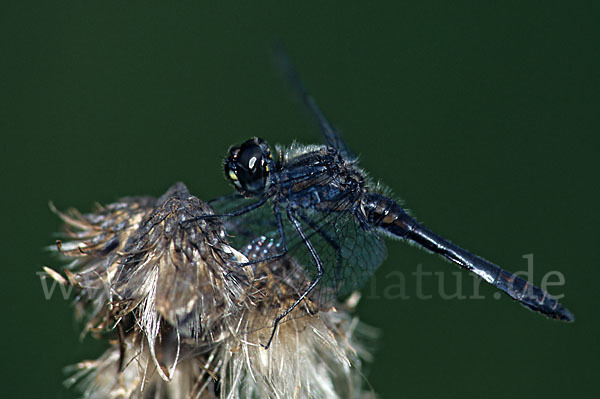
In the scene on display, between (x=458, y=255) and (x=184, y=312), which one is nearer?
(x=184, y=312)

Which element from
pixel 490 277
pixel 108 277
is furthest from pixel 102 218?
pixel 490 277

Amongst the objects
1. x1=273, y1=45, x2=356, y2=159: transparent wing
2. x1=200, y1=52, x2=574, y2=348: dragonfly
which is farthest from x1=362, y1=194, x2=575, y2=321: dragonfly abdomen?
x1=273, y1=45, x2=356, y2=159: transparent wing

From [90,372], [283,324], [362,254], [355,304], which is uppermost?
[362,254]

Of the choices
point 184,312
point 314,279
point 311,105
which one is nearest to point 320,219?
point 314,279

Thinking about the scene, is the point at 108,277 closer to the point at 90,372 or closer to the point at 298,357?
the point at 90,372

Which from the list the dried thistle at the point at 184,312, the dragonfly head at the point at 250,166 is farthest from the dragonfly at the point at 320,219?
the dried thistle at the point at 184,312

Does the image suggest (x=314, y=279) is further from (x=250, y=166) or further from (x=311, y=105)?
(x=311, y=105)
